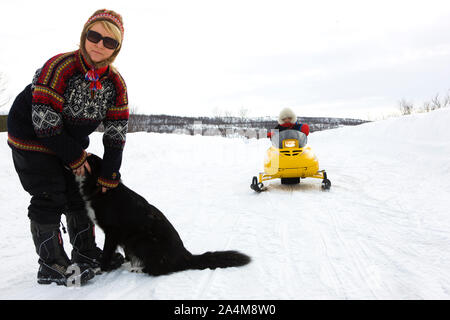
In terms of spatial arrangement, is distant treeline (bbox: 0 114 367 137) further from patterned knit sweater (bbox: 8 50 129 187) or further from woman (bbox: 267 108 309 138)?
patterned knit sweater (bbox: 8 50 129 187)

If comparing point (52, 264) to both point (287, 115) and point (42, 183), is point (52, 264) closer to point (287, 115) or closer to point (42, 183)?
point (42, 183)

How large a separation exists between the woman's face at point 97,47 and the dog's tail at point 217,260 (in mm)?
1698

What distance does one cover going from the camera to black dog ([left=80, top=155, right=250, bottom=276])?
2.33 m

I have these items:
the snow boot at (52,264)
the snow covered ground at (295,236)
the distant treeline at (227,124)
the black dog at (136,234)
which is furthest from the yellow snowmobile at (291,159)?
the distant treeline at (227,124)

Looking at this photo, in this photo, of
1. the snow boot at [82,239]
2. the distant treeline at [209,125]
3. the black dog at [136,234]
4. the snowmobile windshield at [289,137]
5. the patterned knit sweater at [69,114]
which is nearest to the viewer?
the patterned knit sweater at [69,114]

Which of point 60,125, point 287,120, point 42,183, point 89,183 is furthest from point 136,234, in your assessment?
point 287,120

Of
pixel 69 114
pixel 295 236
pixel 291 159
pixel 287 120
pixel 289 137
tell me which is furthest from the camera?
pixel 287 120

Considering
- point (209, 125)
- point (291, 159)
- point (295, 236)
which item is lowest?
point (295, 236)

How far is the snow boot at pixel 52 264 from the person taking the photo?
2.20 metres

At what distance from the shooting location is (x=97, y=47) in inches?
83.3

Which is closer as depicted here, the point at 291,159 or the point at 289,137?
the point at 291,159

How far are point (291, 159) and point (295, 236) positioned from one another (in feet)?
8.48

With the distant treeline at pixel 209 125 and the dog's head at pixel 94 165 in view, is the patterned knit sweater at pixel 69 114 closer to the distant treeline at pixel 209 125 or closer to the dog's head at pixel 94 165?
Result: the dog's head at pixel 94 165
